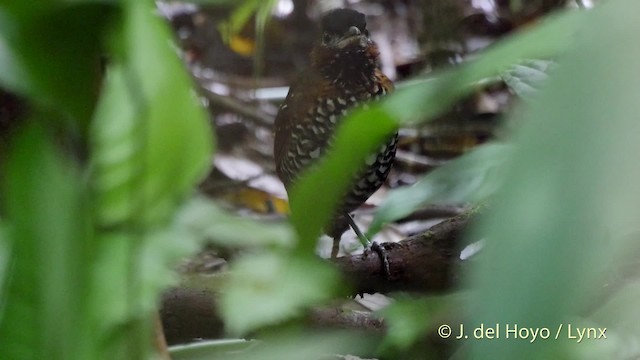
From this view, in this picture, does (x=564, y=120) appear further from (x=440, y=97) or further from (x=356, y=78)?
(x=356, y=78)

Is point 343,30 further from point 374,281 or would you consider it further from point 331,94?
point 374,281

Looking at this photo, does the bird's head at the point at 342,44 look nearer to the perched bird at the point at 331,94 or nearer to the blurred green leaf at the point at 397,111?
the perched bird at the point at 331,94

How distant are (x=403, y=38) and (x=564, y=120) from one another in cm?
45

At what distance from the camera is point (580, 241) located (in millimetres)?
145

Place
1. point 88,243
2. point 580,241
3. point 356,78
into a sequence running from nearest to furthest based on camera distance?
point 580,241
point 88,243
point 356,78

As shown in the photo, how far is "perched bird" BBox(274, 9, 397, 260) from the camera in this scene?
0.47m

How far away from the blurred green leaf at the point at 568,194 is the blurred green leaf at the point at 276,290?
0.09m

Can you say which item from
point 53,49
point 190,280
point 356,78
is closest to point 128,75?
point 53,49

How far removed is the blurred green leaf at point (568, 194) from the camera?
0.14m

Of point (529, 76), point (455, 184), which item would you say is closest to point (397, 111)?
point (529, 76)

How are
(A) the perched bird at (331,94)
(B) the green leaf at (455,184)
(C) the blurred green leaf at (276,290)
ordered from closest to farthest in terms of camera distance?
(C) the blurred green leaf at (276,290)
(B) the green leaf at (455,184)
(A) the perched bird at (331,94)

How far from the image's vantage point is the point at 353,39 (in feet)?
1.71

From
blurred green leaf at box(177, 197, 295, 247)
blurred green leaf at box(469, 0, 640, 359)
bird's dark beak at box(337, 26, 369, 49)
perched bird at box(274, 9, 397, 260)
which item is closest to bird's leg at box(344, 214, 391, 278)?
perched bird at box(274, 9, 397, 260)

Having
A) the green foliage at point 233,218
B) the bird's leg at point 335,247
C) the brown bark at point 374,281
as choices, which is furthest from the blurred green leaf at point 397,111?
the bird's leg at point 335,247
